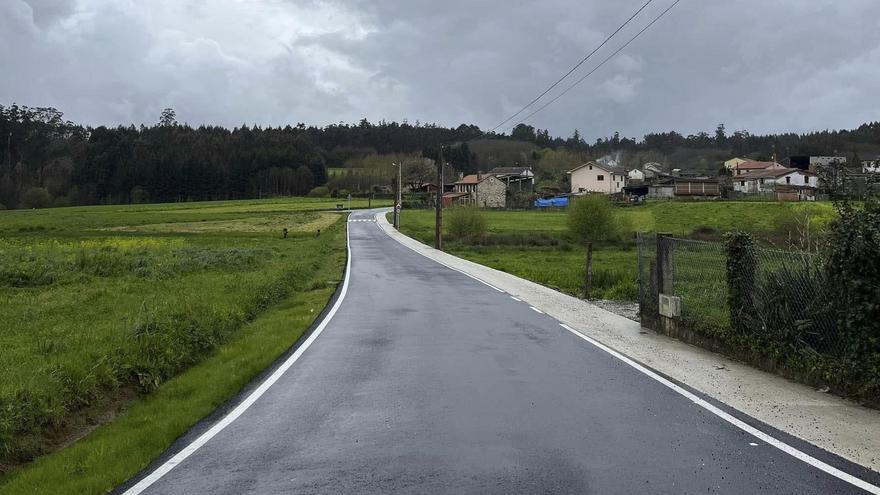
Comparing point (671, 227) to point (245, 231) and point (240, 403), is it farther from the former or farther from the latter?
point (240, 403)

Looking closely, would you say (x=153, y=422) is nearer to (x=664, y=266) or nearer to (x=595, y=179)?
(x=664, y=266)

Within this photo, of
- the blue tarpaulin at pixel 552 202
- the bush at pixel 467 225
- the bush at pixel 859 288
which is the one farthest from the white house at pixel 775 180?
the bush at pixel 859 288

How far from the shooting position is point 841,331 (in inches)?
318

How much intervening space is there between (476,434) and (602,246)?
4814 centimetres

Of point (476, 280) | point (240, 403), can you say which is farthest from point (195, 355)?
point (476, 280)

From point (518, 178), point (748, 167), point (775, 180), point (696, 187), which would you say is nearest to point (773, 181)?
point (775, 180)

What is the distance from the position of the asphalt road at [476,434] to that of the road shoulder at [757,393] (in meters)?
0.59

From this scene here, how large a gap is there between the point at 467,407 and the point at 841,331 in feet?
14.9

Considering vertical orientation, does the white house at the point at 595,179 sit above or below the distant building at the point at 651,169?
below

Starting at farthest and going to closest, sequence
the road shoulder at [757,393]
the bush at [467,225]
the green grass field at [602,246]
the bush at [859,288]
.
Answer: the bush at [467,225] → the green grass field at [602,246] → the bush at [859,288] → the road shoulder at [757,393]

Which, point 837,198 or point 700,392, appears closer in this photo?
point 700,392

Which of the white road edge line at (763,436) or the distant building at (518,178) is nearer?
the white road edge line at (763,436)

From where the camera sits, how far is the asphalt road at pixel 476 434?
205 inches

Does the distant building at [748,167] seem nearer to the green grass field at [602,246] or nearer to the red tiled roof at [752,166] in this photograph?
the red tiled roof at [752,166]
